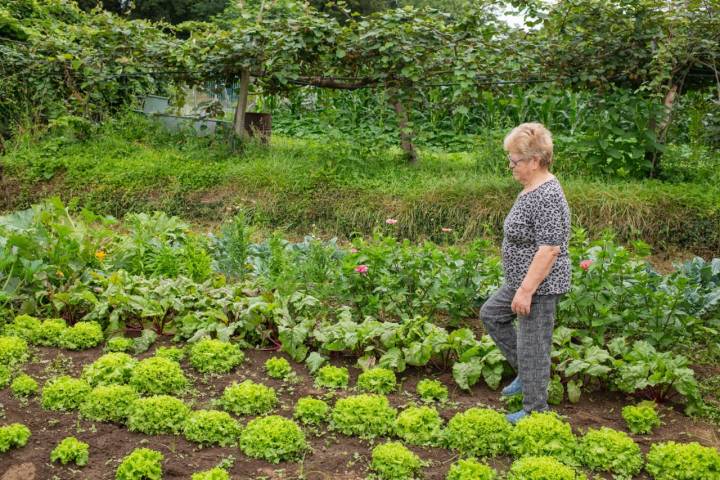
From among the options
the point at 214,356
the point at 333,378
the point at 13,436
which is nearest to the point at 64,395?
the point at 13,436

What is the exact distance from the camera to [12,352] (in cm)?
445

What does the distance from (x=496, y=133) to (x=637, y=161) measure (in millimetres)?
1641

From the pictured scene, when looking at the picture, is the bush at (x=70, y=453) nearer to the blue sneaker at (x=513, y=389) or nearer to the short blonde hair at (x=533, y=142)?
the blue sneaker at (x=513, y=389)

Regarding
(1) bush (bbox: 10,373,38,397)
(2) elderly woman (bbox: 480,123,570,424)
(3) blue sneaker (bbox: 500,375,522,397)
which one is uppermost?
(2) elderly woman (bbox: 480,123,570,424)

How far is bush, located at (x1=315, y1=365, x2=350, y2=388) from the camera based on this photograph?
422 centimetres

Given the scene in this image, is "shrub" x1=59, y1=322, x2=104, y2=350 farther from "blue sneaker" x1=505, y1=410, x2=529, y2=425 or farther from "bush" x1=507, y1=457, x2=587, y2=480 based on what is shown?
"bush" x1=507, y1=457, x2=587, y2=480

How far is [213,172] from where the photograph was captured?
903 centimetres

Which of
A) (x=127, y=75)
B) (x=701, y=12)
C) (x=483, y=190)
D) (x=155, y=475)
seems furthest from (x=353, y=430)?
(x=127, y=75)

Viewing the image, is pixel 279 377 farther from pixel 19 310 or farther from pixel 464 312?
pixel 19 310

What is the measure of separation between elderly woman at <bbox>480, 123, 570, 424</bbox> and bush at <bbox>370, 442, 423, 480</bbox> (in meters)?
0.69

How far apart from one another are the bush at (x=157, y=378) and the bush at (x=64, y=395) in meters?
0.27

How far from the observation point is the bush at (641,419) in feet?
12.4

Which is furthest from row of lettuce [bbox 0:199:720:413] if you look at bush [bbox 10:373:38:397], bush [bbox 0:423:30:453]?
bush [bbox 0:423:30:453]

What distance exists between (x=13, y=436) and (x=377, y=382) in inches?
73.7
